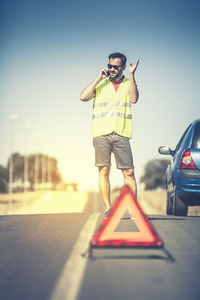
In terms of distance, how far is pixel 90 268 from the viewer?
4.53m

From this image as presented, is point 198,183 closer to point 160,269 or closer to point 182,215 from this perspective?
point 182,215

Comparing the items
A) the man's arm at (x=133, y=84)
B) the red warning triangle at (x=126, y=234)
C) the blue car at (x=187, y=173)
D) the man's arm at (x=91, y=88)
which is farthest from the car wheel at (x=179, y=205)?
the red warning triangle at (x=126, y=234)

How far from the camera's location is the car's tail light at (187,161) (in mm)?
8461

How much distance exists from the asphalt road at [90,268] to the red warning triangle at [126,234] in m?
0.13

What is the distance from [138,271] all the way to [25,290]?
98 centimetres

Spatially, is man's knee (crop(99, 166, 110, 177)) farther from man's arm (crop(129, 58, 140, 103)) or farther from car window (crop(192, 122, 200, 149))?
car window (crop(192, 122, 200, 149))

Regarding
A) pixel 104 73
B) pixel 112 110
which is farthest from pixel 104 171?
pixel 104 73

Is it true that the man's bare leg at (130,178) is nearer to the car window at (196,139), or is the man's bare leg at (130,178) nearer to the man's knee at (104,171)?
the man's knee at (104,171)

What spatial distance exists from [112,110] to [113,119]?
143 millimetres

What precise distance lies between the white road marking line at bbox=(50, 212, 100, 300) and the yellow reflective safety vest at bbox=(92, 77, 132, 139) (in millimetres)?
2574

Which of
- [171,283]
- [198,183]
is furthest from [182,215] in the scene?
[171,283]

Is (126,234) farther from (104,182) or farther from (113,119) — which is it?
(113,119)

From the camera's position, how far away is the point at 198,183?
845 centimetres

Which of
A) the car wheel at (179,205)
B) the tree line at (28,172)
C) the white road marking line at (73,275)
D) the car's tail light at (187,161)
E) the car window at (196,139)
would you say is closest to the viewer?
the white road marking line at (73,275)
